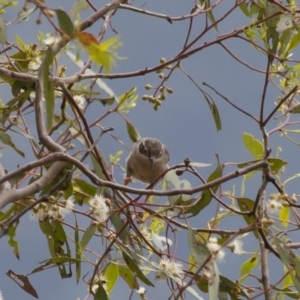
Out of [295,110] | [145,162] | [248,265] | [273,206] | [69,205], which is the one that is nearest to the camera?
[273,206]

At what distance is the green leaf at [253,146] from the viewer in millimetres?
2709

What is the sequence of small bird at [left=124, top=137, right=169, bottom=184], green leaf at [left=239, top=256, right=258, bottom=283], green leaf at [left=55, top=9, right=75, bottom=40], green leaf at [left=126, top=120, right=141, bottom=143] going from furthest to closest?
small bird at [left=124, top=137, right=169, bottom=184] → green leaf at [left=126, top=120, right=141, bottom=143] → green leaf at [left=239, top=256, right=258, bottom=283] → green leaf at [left=55, top=9, right=75, bottom=40]

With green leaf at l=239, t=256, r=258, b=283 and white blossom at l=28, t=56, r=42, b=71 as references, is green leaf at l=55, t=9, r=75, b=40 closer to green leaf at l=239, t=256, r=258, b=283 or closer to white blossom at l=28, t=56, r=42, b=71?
white blossom at l=28, t=56, r=42, b=71

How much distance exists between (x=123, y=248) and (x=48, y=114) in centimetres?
62

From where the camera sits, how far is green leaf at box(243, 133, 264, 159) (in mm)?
2709

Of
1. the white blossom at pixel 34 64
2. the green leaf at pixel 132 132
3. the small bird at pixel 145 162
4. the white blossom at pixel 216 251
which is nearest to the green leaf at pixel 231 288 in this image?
the white blossom at pixel 216 251

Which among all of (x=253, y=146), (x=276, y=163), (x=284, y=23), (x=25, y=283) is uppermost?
(x=284, y=23)

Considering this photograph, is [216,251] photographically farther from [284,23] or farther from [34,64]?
[34,64]

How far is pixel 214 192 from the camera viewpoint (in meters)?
2.55

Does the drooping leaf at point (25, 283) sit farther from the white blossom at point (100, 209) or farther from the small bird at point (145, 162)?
the small bird at point (145, 162)

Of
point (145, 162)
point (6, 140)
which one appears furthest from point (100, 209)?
point (145, 162)

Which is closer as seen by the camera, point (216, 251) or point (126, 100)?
point (216, 251)

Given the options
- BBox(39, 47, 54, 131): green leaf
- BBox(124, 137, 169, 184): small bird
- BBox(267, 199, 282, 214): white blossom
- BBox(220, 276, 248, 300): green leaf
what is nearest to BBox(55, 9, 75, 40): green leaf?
BBox(39, 47, 54, 131): green leaf

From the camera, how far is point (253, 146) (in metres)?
2.72
